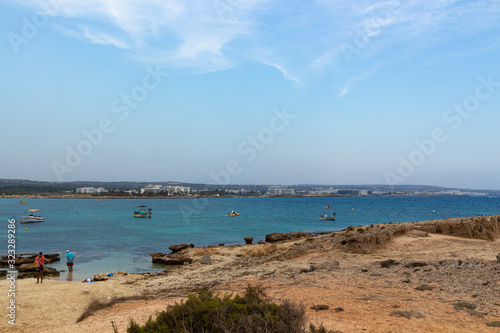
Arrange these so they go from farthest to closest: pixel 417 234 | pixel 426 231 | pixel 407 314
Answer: pixel 426 231 → pixel 417 234 → pixel 407 314

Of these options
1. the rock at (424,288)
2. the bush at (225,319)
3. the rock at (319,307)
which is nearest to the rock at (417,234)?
the rock at (424,288)

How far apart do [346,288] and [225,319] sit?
6.19m

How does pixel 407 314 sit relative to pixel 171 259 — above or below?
above

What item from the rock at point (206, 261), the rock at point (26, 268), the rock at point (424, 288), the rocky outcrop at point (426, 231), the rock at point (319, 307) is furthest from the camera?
the rock at point (206, 261)

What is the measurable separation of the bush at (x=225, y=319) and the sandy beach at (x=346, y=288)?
72.8 inches

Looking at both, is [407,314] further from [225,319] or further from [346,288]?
[225,319]

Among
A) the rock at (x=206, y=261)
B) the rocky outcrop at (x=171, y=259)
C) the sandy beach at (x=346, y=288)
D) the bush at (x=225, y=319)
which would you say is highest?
the bush at (x=225, y=319)

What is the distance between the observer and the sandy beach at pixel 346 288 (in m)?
7.95

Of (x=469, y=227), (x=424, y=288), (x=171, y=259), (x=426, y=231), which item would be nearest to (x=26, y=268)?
(x=171, y=259)

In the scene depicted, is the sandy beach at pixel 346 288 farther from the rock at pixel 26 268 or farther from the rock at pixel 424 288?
the rock at pixel 26 268

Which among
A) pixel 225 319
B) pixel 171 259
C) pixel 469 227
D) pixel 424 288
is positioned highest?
pixel 225 319

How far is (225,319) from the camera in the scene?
229 inches

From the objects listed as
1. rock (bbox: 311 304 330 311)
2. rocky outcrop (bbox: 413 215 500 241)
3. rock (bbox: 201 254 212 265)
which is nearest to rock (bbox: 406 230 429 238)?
rocky outcrop (bbox: 413 215 500 241)

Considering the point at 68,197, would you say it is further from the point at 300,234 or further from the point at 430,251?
the point at 430,251
